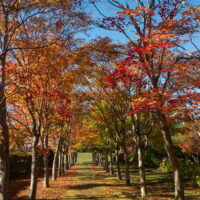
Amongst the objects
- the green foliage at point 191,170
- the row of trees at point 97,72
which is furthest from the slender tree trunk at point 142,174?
the green foliage at point 191,170

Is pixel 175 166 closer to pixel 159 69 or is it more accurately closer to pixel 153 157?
pixel 159 69

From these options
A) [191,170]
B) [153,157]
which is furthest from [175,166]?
[153,157]

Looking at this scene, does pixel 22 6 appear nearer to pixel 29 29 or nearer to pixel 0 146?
pixel 29 29

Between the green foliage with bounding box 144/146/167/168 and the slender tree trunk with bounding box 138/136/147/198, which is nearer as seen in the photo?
the slender tree trunk with bounding box 138/136/147/198

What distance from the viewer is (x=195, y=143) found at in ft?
Result: 92.7

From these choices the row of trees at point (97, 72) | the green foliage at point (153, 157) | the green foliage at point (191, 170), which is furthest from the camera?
the green foliage at point (153, 157)

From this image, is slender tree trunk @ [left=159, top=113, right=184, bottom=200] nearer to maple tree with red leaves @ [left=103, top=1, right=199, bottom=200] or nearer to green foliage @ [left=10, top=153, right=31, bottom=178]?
maple tree with red leaves @ [left=103, top=1, right=199, bottom=200]

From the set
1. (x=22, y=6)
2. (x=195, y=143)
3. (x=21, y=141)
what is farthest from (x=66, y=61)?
(x=195, y=143)

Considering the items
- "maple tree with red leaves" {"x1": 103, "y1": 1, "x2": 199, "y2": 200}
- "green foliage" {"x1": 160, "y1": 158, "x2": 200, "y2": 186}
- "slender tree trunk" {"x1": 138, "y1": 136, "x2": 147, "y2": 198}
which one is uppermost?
"maple tree with red leaves" {"x1": 103, "y1": 1, "x2": 199, "y2": 200}

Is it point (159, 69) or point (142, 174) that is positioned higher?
point (159, 69)

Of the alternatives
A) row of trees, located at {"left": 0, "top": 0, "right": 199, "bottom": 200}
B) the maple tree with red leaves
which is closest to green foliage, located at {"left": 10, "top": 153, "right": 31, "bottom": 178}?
row of trees, located at {"left": 0, "top": 0, "right": 199, "bottom": 200}

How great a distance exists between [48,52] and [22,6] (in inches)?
155

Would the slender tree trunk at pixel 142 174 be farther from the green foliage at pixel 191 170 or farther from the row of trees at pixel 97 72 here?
the green foliage at pixel 191 170

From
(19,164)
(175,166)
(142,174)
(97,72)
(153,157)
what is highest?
(97,72)
